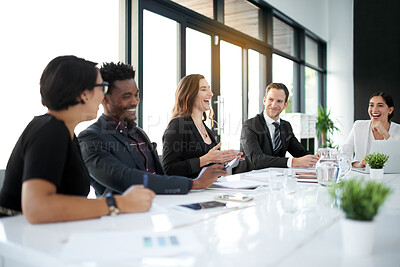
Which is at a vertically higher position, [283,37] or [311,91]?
[283,37]

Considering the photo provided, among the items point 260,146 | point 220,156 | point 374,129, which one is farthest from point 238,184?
point 374,129

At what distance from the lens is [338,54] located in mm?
8211

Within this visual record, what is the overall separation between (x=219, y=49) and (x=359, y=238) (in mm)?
4056

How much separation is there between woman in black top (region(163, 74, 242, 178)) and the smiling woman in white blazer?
1648mm

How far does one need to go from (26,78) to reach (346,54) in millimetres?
7275

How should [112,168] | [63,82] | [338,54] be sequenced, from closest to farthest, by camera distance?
[63,82]
[112,168]
[338,54]

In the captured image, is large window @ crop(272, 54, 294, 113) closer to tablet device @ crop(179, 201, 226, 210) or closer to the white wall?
the white wall

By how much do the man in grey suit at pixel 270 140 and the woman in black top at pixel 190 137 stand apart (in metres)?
0.45

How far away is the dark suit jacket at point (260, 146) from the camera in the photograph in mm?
2979

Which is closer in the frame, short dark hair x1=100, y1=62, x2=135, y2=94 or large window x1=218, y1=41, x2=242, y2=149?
short dark hair x1=100, y1=62, x2=135, y2=94

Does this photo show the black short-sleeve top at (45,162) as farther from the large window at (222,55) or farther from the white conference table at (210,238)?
the large window at (222,55)

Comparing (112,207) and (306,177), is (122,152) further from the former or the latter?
(306,177)

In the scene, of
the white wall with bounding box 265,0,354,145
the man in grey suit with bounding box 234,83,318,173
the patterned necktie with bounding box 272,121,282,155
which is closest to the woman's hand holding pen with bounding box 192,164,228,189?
the man in grey suit with bounding box 234,83,318,173

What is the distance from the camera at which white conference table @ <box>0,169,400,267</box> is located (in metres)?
0.86
